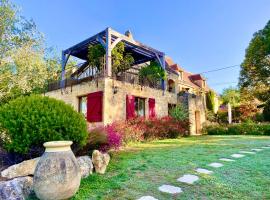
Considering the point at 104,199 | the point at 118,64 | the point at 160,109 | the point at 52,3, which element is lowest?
the point at 104,199

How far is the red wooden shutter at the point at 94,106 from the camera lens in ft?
37.3

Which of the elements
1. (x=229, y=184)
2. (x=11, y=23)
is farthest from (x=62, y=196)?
(x=11, y=23)

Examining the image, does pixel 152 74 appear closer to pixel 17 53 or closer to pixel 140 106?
pixel 140 106

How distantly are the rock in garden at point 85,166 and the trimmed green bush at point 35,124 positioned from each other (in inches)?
21.7

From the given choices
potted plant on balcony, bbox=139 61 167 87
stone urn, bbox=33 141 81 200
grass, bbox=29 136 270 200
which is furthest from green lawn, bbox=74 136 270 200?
potted plant on balcony, bbox=139 61 167 87

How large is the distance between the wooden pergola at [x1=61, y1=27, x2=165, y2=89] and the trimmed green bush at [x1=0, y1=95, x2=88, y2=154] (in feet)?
22.0

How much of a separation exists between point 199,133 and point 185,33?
749 cm

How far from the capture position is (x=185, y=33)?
648 inches

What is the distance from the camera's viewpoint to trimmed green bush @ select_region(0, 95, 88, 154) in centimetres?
457

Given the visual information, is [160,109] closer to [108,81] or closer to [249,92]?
[108,81]

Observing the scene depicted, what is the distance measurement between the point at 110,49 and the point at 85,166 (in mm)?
7951

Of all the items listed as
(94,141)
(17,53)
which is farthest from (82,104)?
(94,141)

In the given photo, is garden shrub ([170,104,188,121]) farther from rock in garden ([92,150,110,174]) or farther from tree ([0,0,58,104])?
rock in garden ([92,150,110,174])

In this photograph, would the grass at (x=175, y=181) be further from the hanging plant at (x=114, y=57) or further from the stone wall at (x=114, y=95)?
Result: the hanging plant at (x=114, y=57)
